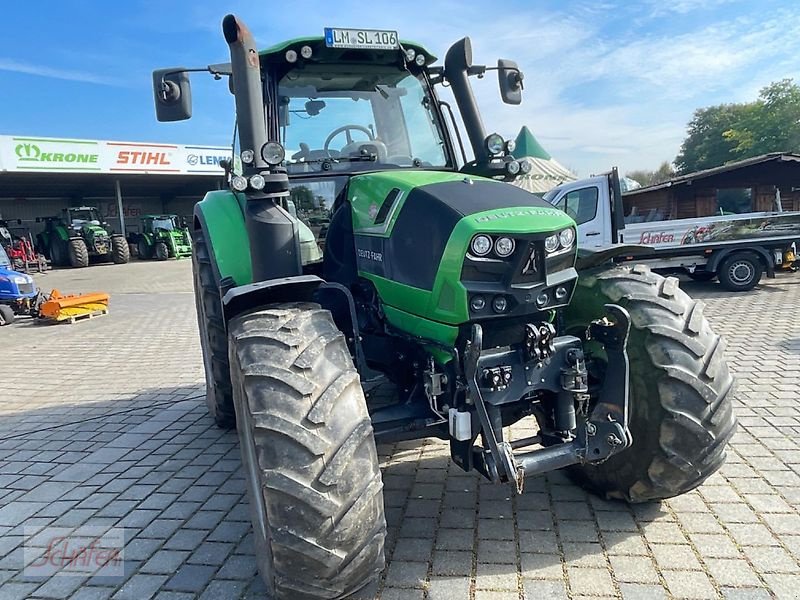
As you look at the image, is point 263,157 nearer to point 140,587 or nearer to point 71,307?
point 140,587

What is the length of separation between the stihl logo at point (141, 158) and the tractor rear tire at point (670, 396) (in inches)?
1178

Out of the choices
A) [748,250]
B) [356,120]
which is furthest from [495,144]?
[748,250]

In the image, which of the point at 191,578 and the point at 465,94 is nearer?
the point at 191,578

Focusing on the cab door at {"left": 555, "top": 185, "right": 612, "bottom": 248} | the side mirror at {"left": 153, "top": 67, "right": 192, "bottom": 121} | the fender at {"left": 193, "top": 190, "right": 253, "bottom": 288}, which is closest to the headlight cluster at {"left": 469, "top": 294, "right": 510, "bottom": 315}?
the fender at {"left": 193, "top": 190, "right": 253, "bottom": 288}

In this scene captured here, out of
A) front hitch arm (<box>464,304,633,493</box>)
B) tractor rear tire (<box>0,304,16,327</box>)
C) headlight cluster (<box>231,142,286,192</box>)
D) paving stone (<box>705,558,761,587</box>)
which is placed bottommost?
paving stone (<box>705,558,761,587</box>)

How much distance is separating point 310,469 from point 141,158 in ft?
101

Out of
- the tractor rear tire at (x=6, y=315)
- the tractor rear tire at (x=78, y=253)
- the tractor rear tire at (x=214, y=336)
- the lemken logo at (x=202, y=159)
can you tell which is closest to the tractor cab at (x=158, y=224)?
the tractor rear tire at (x=78, y=253)

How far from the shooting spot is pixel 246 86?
322 cm

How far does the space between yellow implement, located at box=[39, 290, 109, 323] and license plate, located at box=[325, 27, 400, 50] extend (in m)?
10.1

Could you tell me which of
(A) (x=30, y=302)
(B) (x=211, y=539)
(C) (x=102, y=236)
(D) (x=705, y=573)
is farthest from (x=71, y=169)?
(D) (x=705, y=573)

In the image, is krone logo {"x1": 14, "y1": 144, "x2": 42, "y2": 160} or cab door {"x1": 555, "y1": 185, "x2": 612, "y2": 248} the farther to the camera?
krone logo {"x1": 14, "y1": 144, "x2": 42, "y2": 160}

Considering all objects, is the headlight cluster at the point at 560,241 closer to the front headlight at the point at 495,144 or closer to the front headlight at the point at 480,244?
the front headlight at the point at 480,244

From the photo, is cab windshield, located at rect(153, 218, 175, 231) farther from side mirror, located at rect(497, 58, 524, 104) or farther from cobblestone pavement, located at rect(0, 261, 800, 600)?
side mirror, located at rect(497, 58, 524, 104)

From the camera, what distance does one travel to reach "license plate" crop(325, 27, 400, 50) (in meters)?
3.72
